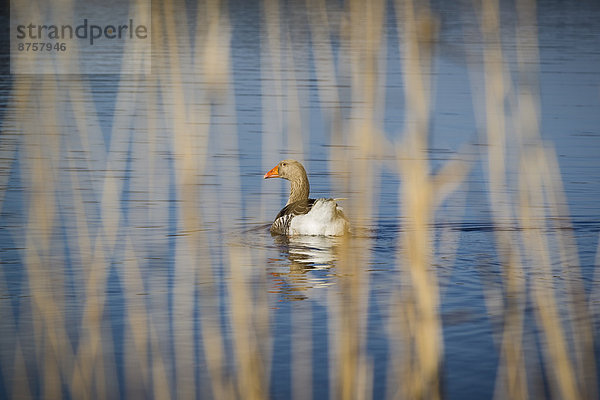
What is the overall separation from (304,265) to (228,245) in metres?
0.81

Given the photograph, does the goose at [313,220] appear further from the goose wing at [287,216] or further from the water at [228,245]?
the water at [228,245]

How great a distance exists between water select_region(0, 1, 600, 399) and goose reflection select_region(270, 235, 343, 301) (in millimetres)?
31

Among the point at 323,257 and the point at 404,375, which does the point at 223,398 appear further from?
the point at 323,257

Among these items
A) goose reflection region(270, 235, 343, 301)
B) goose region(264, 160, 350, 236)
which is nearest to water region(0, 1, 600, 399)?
goose reflection region(270, 235, 343, 301)

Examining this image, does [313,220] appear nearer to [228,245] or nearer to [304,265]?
[228,245]

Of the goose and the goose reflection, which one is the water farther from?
the goose

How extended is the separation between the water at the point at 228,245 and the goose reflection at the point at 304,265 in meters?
0.03

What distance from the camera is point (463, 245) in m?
9.24

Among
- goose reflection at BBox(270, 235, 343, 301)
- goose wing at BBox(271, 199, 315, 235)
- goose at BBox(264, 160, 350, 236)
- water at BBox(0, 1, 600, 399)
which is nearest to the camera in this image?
water at BBox(0, 1, 600, 399)

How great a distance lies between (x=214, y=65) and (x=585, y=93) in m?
14.1

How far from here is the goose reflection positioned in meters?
7.64

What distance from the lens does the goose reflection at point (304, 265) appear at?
7637mm

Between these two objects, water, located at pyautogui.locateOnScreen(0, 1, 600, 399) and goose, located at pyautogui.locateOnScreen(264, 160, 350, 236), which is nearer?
water, located at pyautogui.locateOnScreen(0, 1, 600, 399)

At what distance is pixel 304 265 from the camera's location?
866 centimetres
